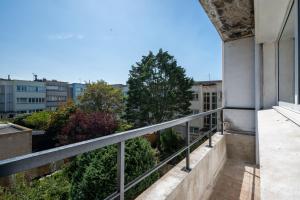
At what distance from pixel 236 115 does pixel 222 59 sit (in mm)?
1371

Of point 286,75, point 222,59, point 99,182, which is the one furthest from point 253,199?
point 222,59

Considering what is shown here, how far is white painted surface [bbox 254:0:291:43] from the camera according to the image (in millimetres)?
2006

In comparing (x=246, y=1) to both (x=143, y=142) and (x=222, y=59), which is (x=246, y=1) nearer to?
(x=222, y=59)

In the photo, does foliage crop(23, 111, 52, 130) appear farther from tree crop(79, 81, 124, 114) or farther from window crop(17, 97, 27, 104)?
window crop(17, 97, 27, 104)

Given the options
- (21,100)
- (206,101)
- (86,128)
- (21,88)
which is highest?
(21,88)

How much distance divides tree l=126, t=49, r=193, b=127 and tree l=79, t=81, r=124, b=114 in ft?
8.96

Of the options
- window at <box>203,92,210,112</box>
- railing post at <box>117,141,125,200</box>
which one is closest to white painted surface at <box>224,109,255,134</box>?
railing post at <box>117,141,125,200</box>

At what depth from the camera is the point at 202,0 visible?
256 cm

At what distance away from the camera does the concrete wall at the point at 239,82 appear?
12.7ft

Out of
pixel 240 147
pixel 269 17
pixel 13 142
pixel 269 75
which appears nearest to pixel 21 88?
pixel 13 142

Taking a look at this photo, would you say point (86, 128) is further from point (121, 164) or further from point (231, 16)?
point (121, 164)

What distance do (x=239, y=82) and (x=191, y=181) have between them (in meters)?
3.03

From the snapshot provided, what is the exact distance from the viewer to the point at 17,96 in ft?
91.7

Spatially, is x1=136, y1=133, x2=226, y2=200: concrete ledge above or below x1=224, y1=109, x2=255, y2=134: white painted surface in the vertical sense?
below
